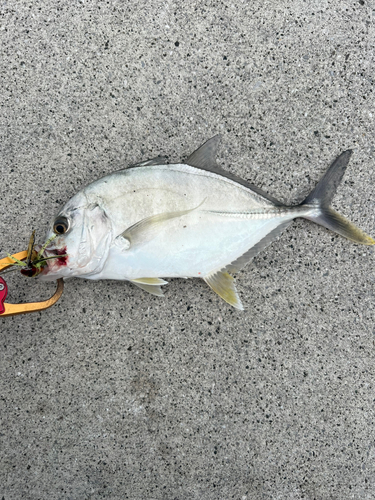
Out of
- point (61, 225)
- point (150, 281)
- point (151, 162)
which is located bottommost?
point (150, 281)

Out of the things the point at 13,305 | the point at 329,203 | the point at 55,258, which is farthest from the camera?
the point at 329,203

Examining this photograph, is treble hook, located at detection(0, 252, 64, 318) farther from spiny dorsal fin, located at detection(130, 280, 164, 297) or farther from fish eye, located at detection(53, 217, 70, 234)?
spiny dorsal fin, located at detection(130, 280, 164, 297)

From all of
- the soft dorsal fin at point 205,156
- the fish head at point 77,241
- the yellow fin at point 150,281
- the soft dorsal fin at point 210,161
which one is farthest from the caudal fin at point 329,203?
the fish head at point 77,241

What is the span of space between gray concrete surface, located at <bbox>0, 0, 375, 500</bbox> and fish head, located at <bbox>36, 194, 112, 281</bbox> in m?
0.25

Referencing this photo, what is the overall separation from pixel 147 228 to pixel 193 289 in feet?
1.30

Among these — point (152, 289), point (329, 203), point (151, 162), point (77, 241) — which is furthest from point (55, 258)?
point (329, 203)

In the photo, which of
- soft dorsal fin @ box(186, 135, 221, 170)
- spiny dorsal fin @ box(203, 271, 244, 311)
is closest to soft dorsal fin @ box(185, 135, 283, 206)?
soft dorsal fin @ box(186, 135, 221, 170)

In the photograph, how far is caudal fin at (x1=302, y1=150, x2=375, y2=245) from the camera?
1598 mm

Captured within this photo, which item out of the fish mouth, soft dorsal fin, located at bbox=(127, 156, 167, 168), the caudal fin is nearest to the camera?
the fish mouth

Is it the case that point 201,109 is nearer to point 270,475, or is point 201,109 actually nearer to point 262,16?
point 262,16

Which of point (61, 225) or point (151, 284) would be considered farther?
point (151, 284)

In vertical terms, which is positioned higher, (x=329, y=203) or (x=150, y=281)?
(x=329, y=203)

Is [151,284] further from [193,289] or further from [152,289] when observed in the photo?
[193,289]

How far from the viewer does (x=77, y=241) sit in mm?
1385
